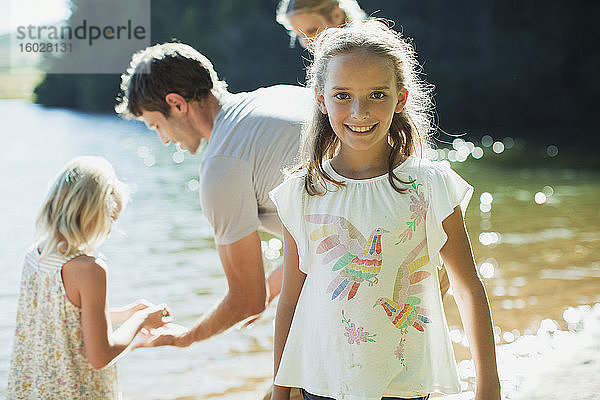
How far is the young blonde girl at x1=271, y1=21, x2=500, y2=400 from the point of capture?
5.81 feet

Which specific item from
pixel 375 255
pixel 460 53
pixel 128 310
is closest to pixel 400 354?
pixel 375 255

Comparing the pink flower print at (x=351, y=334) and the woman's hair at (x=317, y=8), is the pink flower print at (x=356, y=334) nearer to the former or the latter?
the pink flower print at (x=351, y=334)

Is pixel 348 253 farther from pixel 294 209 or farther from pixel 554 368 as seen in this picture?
pixel 554 368

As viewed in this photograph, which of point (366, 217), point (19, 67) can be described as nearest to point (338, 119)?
point (366, 217)

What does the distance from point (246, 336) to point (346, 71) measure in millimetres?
3724

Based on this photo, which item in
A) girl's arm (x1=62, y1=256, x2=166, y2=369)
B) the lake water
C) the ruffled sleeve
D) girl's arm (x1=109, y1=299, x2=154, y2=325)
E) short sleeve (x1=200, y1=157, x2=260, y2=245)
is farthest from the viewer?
the lake water

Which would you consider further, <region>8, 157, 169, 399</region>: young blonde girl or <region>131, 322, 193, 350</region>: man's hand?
<region>131, 322, 193, 350</region>: man's hand

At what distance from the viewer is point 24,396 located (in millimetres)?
2543

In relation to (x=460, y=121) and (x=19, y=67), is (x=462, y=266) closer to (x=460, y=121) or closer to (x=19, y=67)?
(x=19, y=67)

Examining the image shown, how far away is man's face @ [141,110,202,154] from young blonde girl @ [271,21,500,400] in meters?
1.27

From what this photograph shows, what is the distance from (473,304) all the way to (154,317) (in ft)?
4.44

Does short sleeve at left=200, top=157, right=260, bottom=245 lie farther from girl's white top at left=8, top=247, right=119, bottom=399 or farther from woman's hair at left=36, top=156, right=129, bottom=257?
girl's white top at left=8, top=247, right=119, bottom=399

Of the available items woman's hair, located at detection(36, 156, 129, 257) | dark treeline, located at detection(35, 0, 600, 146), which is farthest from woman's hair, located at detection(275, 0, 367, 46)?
dark treeline, located at detection(35, 0, 600, 146)

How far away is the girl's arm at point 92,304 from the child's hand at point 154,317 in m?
0.23
